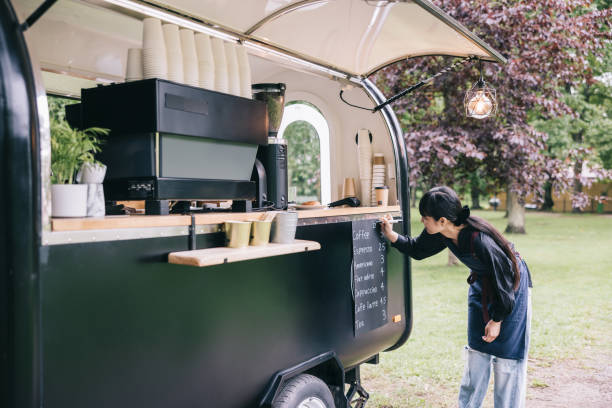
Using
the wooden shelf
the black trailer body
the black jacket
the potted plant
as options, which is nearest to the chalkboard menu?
the black trailer body

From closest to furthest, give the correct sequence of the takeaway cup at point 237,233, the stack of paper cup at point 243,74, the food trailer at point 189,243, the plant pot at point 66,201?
the food trailer at point 189,243 < the plant pot at point 66,201 < the takeaway cup at point 237,233 < the stack of paper cup at point 243,74

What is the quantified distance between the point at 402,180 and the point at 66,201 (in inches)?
107

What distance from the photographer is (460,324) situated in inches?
283

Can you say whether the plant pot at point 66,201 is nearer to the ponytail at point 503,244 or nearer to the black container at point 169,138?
the black container at point 169,138

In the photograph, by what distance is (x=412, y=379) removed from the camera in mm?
5102

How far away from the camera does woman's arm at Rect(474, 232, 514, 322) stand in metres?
3.17

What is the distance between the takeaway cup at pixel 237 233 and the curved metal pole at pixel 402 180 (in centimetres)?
194

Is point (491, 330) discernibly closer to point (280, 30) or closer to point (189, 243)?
point (189, 243)

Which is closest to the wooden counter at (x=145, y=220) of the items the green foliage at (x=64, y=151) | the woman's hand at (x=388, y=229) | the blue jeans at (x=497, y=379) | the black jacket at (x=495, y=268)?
the green foliage at (x=64, y=151)

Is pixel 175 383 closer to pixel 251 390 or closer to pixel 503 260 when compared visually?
pixel 251 390

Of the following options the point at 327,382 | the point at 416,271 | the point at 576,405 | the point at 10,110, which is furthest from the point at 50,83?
the point at 416,271

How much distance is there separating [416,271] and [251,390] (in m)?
9.10

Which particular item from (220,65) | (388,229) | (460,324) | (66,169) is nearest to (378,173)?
(388,229)

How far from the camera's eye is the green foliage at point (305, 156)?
4.75m
